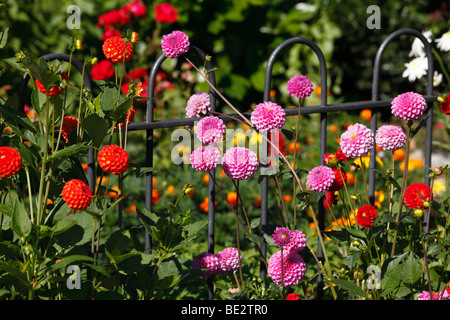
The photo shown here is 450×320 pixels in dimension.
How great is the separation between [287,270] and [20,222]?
2.41 ft

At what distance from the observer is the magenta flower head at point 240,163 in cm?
147

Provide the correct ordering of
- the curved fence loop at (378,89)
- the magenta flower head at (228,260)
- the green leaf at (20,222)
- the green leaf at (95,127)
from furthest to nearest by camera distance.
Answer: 1. the curved fence loop at (378,89)
2. the magenta flower head at (228,260)
3. the green leaf at (95,127)
4. the green leaf at (20,222)

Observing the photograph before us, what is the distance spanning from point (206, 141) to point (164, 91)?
2693 mm

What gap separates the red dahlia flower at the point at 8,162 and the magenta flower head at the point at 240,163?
54cm

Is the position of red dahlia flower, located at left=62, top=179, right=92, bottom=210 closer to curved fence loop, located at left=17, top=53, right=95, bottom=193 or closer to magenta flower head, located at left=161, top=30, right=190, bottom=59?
curved fence loop, located at left=17, top=53, right=95, bottom=193

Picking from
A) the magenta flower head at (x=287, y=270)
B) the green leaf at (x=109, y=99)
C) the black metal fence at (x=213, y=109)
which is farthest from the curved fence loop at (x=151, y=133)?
the magenta flower head at (x=287, y=270)

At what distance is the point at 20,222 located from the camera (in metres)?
1.24

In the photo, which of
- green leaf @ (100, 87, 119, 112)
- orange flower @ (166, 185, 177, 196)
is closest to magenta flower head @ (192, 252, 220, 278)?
green leaf @ (100, 87, 119, 112)

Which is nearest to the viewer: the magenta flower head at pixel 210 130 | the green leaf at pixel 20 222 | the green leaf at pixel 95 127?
the green leaf at pixel 20 222

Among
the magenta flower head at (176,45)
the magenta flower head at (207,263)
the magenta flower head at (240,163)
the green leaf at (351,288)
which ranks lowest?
the green leaf at (351,288)

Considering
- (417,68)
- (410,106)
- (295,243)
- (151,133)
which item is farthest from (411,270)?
(417,68)

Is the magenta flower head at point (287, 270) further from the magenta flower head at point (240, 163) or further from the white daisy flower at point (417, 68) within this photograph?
the white daisy flower at point (417, 68)

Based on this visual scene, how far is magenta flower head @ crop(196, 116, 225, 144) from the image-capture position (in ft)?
4.98

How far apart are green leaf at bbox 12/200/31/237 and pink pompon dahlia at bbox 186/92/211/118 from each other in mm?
617
